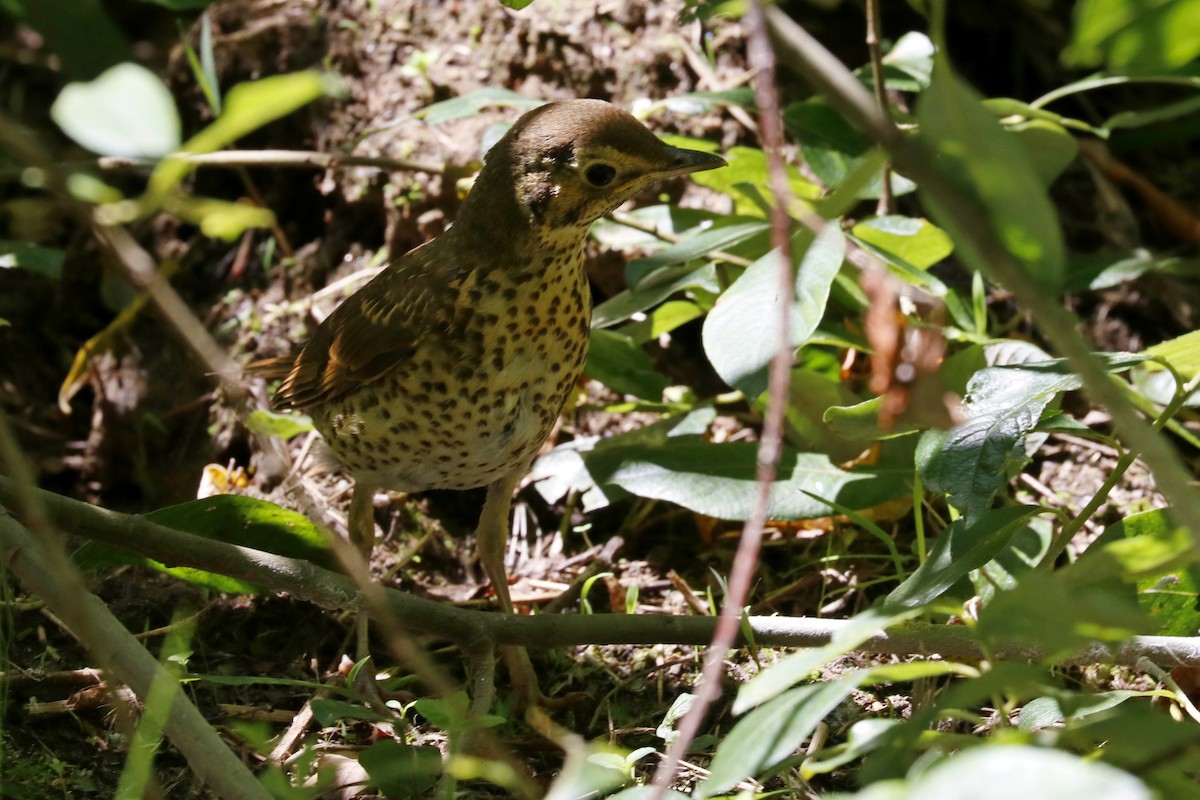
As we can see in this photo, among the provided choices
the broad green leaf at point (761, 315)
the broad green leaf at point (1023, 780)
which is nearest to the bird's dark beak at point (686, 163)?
the broad green leaf at point (761, 315)

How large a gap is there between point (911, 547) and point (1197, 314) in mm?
1404

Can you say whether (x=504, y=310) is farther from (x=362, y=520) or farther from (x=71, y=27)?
(x=71, y=27)

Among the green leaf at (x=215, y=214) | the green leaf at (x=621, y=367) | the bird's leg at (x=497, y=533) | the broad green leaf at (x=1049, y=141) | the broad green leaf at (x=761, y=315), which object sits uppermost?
the green leaf at (x=215, y=214)

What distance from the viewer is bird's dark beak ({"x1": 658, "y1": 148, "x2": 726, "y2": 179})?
2756mm

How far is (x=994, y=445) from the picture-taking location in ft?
7.32

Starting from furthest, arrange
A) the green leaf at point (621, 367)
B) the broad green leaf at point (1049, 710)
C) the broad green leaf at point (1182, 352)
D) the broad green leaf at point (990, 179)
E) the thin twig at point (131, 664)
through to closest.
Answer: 1. the green leaf at point (621, 367)
2. the broad green leaf at point (1182, 352)
3. the broad green leaf at point (1049, 710)
4. the thin twig at point (131, 664)
5. the broad green leaf at point (990, 179)

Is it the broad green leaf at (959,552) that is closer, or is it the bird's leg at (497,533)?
the broad green leaf at (959,552)

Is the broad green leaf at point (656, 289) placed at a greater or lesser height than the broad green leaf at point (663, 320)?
greater

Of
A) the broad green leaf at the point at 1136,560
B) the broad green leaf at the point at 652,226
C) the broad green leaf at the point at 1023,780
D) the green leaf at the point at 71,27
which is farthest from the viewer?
the broad green leaf at the point at 652,226

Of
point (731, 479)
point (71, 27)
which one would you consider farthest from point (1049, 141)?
point (71, 27)

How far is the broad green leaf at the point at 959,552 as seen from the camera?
2.19 m

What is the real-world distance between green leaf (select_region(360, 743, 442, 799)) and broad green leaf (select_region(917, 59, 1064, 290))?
122 centimetres

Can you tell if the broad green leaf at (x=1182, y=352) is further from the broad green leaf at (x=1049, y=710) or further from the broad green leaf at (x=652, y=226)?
the broad green leaf at (x=652, y=226)

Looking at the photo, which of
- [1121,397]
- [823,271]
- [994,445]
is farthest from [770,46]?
[823,271]
